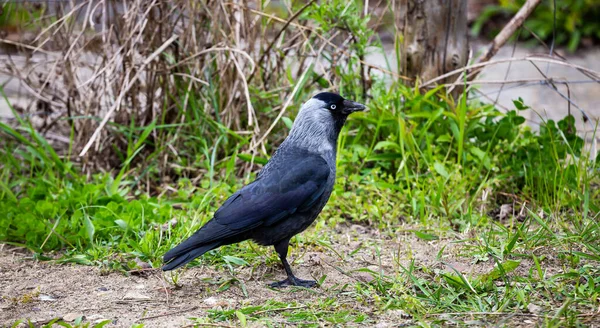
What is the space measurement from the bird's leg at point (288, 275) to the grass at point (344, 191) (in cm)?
6

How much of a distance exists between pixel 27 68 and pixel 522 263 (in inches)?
152

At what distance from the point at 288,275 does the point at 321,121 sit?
2.97 feet

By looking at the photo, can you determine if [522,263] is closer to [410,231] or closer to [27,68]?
[410,231]

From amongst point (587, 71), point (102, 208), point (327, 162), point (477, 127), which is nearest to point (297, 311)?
point (327, 162)

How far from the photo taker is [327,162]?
12.5 ft

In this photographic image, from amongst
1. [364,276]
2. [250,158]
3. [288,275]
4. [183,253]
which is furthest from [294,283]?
[250,158]

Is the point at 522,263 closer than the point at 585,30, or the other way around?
the point at 522,263

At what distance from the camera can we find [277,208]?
3.56 m

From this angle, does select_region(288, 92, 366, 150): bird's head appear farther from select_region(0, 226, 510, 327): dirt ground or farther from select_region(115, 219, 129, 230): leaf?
select_region(115, 219, 129, 230): leaf

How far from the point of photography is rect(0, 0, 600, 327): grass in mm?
3252

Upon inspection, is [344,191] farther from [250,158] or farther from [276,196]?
[276,196]

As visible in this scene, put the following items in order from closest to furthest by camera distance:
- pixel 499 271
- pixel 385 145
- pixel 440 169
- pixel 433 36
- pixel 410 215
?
pixel 499 271 < pixel 410 215 < pixel 440 169 < pixel 385 145 < pixel 433 36

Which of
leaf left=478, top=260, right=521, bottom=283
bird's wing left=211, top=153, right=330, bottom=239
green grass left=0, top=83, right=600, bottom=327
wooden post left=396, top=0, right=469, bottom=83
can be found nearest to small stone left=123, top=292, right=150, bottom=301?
green grass left=0, top=83, right=600, bottom=327

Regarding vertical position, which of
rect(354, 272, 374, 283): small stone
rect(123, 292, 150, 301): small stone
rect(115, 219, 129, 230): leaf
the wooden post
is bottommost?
rect(123, 292, 150, 301): small stone
